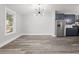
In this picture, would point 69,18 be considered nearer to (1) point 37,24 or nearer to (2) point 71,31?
(2) point 71,31

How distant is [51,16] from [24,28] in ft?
7.97

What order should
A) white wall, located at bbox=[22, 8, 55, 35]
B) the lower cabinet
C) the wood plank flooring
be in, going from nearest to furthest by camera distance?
the wood plank flooring → the lower cabinet → white wall, located at bbox=[22, 8, 55, 35]

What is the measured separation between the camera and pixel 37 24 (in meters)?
9.18

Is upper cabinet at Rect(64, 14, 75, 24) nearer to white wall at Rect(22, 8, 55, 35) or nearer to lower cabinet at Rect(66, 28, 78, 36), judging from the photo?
lower cabinet at Rect(66, 28, 78, 36)

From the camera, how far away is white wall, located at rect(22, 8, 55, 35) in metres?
9.06

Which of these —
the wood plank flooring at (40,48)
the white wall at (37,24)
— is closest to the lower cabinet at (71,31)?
the white wall at (37,24)

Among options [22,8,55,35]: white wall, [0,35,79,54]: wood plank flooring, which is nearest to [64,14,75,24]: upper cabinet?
[22,8,55,35]: white wall

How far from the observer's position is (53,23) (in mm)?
8609

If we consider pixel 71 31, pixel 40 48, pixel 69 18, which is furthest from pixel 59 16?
pixel 40 48
